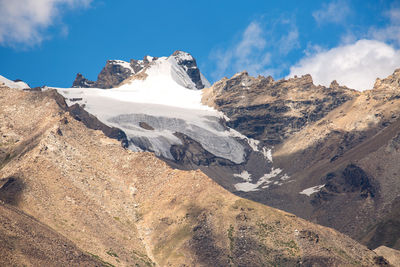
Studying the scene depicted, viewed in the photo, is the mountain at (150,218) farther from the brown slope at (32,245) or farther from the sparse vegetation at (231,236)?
the brown slope at (32,245)

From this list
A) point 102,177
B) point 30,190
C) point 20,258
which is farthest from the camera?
point 102,177

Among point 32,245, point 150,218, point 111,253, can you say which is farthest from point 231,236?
point 32,245

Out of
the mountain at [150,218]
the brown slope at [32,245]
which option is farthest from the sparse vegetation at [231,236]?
the brown slope at [32,245]

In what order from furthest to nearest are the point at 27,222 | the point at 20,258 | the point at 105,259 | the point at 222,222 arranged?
the point at 222,222 < the point at 105,259 < the point at 27,222 < the point at 20,258

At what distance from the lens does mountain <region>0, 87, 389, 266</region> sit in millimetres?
154000

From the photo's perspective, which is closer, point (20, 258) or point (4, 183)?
point (20, 258)

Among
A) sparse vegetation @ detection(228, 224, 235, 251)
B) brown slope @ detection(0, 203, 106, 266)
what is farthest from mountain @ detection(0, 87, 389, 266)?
brown slope @ detection(0, 203, 106, 266)

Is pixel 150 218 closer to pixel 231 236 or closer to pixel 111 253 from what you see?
pixel 231 236

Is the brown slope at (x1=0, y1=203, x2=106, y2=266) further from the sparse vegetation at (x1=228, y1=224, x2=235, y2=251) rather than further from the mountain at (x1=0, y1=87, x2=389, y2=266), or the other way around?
the sparse vegetation at (x1=228, y1=224, x2=235, y2=251)

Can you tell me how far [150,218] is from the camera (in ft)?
574

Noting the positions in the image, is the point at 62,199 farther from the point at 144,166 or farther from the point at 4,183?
the point at 144,166

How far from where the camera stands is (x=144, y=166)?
641 feet

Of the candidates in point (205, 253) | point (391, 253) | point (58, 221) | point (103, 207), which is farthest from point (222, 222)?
point (391, 253)

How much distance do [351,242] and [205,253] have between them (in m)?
41.4
